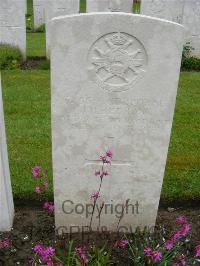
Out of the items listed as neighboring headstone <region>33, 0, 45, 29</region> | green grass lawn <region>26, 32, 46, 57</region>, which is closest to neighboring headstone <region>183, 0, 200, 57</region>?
green grass lawn <region>26, 32, 46, 57</region>

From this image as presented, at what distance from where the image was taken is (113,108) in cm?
304

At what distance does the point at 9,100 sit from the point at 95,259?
4.20 m

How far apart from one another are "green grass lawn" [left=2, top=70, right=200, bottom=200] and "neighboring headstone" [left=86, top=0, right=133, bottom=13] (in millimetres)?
2631

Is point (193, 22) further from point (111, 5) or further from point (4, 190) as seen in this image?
point (4, 190)

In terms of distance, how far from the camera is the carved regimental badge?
2.84 metres

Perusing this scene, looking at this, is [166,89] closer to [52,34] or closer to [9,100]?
[52,34]

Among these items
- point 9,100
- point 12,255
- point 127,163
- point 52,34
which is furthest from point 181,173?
point 9,100

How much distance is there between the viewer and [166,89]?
297 cm

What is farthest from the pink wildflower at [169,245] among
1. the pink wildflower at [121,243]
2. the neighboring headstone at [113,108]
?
the neighboring headstone at [113,108]

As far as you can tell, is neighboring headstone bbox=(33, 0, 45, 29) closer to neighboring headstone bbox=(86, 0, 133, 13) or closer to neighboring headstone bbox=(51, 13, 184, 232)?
neighboring headstone bbox=(86, 0, 133, 13)

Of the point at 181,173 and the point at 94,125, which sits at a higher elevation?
the point at 94,125

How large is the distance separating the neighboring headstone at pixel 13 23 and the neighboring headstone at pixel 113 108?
23.3ft

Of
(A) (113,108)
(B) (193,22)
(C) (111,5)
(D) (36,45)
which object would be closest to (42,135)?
(A) (113,108)

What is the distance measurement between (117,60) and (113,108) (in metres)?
0.36
